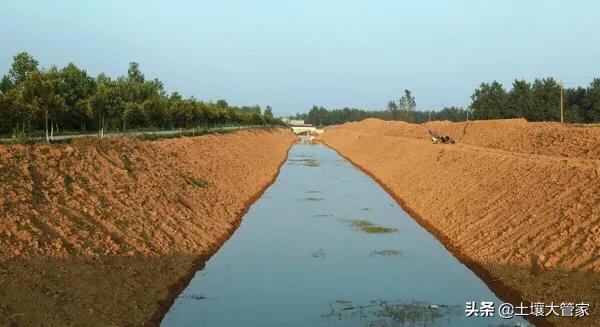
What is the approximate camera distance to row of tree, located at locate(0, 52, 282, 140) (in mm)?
27938

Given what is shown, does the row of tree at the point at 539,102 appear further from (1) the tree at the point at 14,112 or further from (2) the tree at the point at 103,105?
(1) the tree at the point at 14,112

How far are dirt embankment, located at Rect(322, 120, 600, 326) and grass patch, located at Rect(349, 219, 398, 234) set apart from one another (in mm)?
1837

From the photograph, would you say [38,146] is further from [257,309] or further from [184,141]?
[184,141]

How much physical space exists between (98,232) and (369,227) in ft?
40.1

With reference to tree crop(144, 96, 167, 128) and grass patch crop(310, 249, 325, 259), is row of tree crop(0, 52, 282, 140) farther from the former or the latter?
grass patch crop(310, 249, 325, 259)

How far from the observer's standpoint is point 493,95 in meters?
82.8

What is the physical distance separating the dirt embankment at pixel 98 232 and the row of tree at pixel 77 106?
5.75m

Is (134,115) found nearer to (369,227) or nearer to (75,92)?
(75,92)

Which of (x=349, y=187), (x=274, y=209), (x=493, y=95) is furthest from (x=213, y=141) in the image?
(x=493, y=95)

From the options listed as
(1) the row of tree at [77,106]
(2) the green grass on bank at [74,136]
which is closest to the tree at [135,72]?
(1) the row of tree at [77,106]

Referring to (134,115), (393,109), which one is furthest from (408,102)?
(134,115)

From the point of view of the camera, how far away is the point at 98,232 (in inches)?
552

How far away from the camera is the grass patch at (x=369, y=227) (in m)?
22.3

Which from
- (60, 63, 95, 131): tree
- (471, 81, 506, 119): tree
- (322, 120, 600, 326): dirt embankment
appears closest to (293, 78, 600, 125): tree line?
(471, 81, 506, 119): tree
